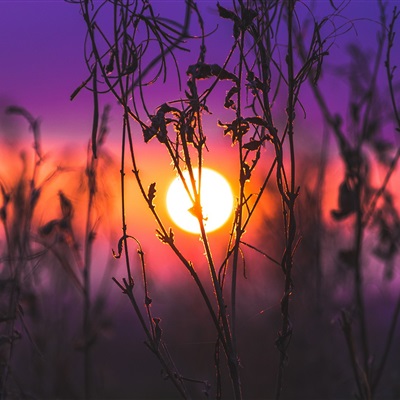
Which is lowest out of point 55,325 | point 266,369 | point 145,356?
point 55,325

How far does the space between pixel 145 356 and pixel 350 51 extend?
12.5 m

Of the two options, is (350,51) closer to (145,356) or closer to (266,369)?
(266,369)

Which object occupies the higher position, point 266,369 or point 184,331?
point 184,331

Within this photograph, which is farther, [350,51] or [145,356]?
[145,356]

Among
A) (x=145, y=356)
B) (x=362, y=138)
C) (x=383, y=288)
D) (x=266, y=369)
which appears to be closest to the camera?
(x=362, y=138)

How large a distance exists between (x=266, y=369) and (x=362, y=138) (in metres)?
7.45

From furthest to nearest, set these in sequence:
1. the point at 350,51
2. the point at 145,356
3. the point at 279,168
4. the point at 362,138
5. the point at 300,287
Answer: the point at 145,356
the point at 300,287
the point at 350,51
the point at 362,138
the point at 279,168

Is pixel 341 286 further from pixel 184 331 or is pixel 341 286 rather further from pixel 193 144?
pixel 184 331

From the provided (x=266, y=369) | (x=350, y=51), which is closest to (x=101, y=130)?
(x=350, y=51)

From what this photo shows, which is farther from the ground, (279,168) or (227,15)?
(227,15)

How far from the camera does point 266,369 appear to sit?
984cm

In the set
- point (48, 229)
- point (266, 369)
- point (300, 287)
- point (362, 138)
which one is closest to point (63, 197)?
point (48, 229)

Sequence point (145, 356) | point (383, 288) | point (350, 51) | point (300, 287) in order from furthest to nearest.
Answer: point (145, 356), point (300, 287), point (383, 288), point (350, 51)

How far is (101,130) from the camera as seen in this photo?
3279 millimetres
